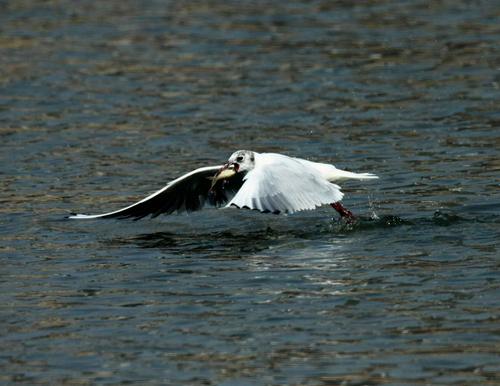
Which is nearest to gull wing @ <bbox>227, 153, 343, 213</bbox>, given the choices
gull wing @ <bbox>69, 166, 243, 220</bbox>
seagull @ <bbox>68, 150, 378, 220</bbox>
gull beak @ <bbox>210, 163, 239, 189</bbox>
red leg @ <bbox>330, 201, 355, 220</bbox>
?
seagull @ <bbox>68, 150, 378, 220</bbox>

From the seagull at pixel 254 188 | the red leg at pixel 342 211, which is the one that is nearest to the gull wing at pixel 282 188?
the seagull at pixel 254 188

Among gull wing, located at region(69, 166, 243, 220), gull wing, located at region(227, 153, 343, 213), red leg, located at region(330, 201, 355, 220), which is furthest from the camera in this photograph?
gull wing, located at region(69, 166, 243, 220)

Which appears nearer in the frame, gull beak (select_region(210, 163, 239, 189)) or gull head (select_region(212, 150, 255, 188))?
gull head (select_region(212, 150, 255, 188))

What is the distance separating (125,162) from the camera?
16078 millimetres

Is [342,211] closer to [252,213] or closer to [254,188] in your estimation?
[252,213]

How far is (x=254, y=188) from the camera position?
1108 centimetres

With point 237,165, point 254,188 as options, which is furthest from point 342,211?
point 254,188

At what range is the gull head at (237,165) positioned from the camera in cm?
1220

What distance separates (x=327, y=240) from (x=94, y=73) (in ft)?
36.5

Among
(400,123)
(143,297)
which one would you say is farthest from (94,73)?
(143,297)

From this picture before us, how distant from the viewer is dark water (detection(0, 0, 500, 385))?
851 cm

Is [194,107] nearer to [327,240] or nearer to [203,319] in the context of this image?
[327,240]

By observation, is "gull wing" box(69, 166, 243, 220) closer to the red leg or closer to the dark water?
the dark water

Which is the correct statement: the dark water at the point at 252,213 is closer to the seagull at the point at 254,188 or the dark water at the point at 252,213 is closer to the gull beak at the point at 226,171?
the seagull at the point at 254,188
